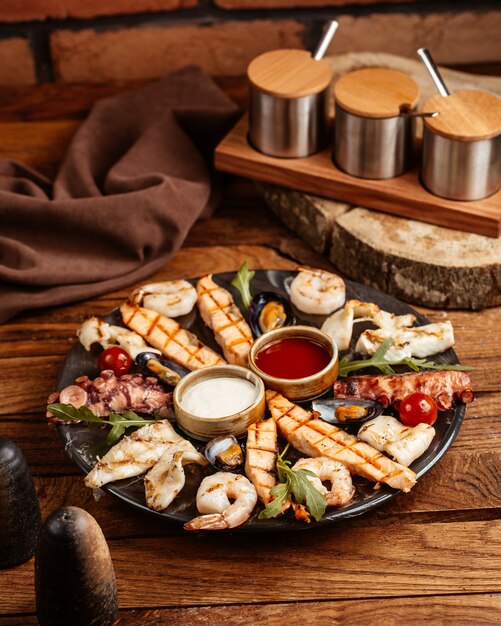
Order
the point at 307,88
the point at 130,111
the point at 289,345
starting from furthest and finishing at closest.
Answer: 1. the point at 130,111
2. the point at 307,88
3. the point at 289,345

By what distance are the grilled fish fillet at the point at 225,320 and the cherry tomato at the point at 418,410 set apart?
0.42 m

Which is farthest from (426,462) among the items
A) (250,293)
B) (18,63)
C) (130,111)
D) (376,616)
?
(18,63)

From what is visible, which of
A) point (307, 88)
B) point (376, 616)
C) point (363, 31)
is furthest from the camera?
point (363, 31)

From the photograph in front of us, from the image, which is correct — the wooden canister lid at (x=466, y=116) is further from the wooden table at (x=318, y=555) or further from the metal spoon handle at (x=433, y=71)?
the wooden table at (x=318, y=555)

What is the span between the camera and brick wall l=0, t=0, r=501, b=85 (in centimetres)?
366

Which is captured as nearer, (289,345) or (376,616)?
(376,616)

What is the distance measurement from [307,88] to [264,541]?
1.39 meters

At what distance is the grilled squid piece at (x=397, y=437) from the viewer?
6.70ft

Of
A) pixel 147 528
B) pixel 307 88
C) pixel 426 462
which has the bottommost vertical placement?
pixel 147 528

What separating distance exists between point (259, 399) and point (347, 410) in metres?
0.20

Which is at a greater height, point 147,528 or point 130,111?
point 130,111

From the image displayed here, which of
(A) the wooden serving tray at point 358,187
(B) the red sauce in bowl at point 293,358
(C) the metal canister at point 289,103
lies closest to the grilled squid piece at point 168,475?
(B) the red sauce in bowl at point 293,358

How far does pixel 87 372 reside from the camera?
238 cm

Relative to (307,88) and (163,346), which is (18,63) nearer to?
(307,88)
